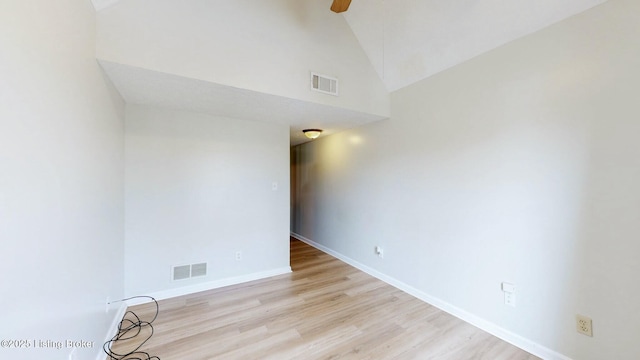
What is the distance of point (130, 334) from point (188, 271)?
0.83 m

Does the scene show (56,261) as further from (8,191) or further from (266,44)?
(266,44)

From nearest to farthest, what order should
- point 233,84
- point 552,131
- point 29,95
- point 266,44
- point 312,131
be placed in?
1. point 29,95
2. point 552,131
3. point 233,84
4. point 266,44
5. point 312,131

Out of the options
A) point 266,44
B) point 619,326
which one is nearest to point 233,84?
point 266,44

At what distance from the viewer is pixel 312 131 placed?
12.3 ft

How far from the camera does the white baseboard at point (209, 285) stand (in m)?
2.66

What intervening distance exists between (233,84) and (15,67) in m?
1.36

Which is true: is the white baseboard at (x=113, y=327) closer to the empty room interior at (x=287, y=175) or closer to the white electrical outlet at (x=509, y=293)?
the empty room interior at (x=287, y=175)

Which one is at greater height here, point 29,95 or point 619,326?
point 29,95

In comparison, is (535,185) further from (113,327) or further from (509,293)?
(113,327)

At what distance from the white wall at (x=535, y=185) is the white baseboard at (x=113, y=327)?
2842 mm

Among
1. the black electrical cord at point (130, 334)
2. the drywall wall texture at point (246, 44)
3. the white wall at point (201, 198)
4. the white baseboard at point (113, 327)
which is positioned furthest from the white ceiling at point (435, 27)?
the white baseboard at point (113, 327)

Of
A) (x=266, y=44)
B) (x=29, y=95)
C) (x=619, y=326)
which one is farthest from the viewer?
(x=266, y=44)

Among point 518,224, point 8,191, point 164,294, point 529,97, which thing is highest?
point 529,97

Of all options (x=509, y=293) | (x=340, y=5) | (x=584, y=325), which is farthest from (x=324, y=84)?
(x=584, y=325)
